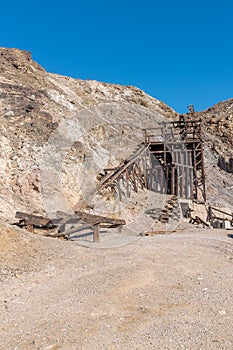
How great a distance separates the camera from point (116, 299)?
5.74 meters

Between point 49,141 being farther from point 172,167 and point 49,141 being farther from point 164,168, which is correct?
point 164,168

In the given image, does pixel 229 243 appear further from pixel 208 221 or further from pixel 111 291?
pixel 208 221

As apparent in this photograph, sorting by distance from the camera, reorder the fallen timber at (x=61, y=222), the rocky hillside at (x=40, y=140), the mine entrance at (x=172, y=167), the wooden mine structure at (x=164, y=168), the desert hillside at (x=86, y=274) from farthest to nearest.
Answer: the mine entrance at (x=172, y=167)
the wooden mine structure at (x=164, y=168)
the rocky hillside at (x=40, y=140)
the fallen timber at (x=61, y=222)
the desert hillside at (x=86, y=274)

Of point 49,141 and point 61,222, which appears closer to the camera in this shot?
point 61,222

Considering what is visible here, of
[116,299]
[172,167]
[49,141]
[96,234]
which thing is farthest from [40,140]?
[116,299]

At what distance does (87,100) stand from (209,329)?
127 feet

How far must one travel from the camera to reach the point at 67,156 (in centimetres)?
1856

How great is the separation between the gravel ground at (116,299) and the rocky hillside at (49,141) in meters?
5.59

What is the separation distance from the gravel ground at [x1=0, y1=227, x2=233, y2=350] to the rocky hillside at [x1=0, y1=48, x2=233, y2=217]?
18.3 feet

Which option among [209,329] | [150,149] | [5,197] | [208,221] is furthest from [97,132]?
[209,329]

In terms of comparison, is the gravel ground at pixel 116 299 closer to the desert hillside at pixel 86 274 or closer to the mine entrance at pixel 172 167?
the desert hillside at pixel 86 274

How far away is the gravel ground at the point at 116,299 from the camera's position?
4324mm

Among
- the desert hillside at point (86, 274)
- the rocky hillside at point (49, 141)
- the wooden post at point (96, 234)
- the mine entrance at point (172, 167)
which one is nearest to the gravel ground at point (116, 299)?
the desert hillside at point (86, 274)

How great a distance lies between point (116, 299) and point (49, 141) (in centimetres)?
1486
